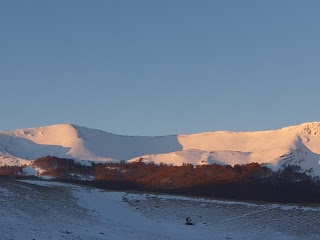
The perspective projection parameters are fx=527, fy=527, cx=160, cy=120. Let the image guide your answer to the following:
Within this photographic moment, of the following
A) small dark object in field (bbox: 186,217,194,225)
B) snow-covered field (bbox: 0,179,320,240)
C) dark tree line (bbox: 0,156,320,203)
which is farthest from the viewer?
dark tree line (bbox: 0,156,320,203)

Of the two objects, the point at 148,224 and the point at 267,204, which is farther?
the point at 267,204

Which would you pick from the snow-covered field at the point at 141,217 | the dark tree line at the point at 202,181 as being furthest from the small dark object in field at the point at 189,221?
the dark tree line at the point at 202,181

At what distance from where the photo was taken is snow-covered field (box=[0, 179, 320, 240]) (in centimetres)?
3177

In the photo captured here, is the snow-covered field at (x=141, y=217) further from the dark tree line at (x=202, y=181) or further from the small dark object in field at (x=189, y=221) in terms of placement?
Answer: the dark tree line at (x=202, y=181)

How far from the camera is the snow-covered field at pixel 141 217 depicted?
104 feet

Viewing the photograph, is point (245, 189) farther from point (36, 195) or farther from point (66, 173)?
point (66, 173)

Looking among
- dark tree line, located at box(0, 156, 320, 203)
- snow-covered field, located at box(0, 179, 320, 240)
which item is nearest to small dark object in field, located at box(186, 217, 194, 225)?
snow-covered field, located at box(0, 179, 320, 240)

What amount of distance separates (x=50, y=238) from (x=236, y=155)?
171m

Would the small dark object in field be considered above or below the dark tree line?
below

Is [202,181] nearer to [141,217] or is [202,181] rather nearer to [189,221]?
[141,217]

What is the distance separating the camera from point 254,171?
361 feet

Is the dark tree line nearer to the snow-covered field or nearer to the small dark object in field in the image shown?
the snow-covered field

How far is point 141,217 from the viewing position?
44031 mm

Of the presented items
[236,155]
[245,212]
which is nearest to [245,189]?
[245,212]
